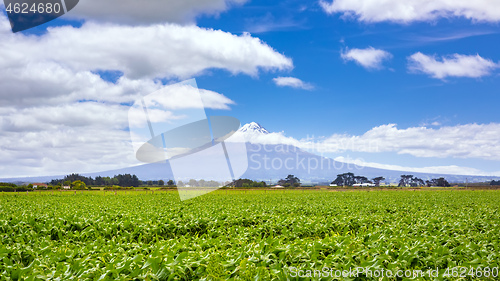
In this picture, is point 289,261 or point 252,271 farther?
point 289,261

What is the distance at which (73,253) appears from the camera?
6.33 meters

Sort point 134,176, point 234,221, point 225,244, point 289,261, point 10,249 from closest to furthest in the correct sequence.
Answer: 1. point 289,261
2. point 10,249
3. point 225,244
4. point 234,221
5. point 134,176

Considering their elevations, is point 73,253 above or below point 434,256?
above

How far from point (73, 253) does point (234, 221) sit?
35.5 ft

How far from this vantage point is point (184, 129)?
55.6 feet

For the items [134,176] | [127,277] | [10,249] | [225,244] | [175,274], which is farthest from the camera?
[134,176]

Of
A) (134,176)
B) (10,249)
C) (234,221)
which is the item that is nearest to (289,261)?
(10,249)

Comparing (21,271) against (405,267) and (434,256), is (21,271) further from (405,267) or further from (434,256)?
(434,256)

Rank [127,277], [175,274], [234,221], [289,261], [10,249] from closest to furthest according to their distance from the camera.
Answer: [127,277]
[175,274]
[289,261]
[10,249]
[234,221]

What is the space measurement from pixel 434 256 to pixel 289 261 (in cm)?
347

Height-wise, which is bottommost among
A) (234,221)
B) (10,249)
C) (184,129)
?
(234,221)

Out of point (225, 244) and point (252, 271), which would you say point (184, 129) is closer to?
point (225, 244)

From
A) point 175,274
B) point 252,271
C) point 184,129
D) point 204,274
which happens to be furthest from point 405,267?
point 184,129

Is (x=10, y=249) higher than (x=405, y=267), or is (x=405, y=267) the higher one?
(x=10, y=249)
